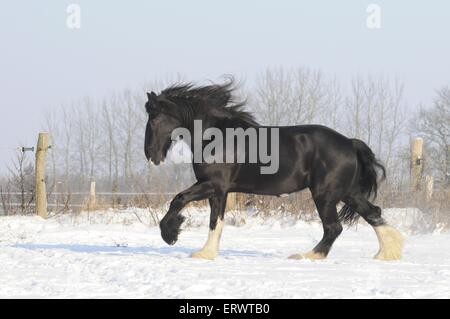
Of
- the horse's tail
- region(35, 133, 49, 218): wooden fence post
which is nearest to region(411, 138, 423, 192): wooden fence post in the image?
the horse's tail

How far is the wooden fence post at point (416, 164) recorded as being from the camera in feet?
48.8

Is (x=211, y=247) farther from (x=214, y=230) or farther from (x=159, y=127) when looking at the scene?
(x=159, y=127)

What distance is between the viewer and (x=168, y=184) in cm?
1562

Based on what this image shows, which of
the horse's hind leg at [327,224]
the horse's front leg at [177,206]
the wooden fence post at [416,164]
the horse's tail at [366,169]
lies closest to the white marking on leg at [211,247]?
the horse's front leg at [177,206]

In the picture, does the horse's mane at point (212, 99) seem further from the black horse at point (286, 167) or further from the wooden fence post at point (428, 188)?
the wooden fence post at point (428, 188)

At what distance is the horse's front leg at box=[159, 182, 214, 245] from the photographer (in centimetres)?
773

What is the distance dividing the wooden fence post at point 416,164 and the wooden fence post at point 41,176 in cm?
757

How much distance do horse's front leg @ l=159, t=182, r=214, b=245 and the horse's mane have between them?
0.97m

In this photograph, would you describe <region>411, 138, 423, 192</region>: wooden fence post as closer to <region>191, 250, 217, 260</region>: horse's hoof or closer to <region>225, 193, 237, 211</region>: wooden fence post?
<region>225, 193, 237, 211</region>: wooden fence post

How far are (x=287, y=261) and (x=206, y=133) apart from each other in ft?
5.59

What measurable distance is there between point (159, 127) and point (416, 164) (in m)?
8.59

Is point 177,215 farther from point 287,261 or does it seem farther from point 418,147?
point 418,147

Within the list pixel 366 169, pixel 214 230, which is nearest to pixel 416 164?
pixel 366 169
